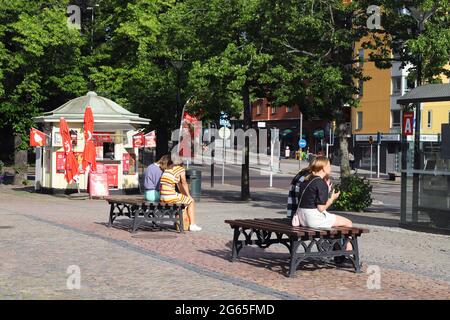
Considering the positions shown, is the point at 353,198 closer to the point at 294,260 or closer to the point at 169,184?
the point at 169,184

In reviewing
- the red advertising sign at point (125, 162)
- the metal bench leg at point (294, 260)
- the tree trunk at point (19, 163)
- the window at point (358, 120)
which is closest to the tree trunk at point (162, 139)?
the red advertising sign at point (125, 162)

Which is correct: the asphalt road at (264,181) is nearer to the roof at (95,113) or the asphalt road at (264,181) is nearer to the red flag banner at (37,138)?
the roof at (95,113)

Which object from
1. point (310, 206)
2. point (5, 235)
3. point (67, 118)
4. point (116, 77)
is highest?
point (116, 77)

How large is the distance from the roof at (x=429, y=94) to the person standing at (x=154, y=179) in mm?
5016

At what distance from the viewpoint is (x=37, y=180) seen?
28.0 metres

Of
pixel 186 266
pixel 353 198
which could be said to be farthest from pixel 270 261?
pixel 353 198

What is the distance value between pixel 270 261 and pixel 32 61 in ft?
76.9

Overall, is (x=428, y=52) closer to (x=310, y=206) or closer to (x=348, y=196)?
(x=348, y=196)

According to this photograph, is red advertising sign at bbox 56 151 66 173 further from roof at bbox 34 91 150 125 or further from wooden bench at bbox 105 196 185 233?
wooden bench at bbox 105 196 185 233

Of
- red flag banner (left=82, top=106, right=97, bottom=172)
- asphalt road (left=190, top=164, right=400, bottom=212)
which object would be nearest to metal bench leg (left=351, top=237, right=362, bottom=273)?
asphalt road (left=190, top=164, right=400, bottom=212)

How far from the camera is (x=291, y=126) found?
262 ft
